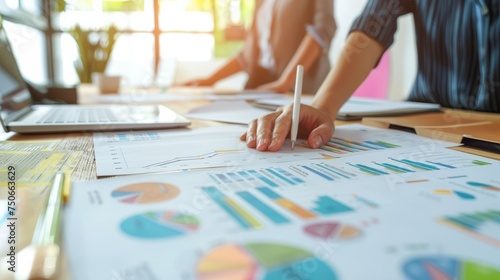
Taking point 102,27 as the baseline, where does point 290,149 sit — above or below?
below

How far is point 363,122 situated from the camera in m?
0.81

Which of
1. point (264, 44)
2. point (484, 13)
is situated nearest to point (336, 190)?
point (484, 13)

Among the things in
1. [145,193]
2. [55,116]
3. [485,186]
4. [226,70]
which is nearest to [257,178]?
[145,193]

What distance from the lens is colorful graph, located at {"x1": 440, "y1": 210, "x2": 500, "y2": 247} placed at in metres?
0.27

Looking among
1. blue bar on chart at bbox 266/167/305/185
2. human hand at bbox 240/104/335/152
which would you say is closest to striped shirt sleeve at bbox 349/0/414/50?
human hand at bbox 240/104/335/152

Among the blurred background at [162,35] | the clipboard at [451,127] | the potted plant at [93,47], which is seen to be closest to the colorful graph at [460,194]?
the clipboard at [451,127]

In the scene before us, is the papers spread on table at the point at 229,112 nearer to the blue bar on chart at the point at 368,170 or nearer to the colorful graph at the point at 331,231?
the blue bar on chart at the point at 368,170

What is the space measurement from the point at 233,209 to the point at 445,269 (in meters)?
0.15

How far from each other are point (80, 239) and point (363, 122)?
64 centimetres

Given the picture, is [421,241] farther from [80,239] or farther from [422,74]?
[422,74]

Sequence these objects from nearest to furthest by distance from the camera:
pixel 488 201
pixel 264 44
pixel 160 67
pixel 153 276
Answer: pixel 153 276
pixel 488 201
pixel 264 44
pixel 160 67

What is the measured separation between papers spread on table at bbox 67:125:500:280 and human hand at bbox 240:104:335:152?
6 centimetres

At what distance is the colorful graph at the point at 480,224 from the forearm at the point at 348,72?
1.52 ft

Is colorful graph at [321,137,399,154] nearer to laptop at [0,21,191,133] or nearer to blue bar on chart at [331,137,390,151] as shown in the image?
blue bar on chart at [331,137,390,151]
